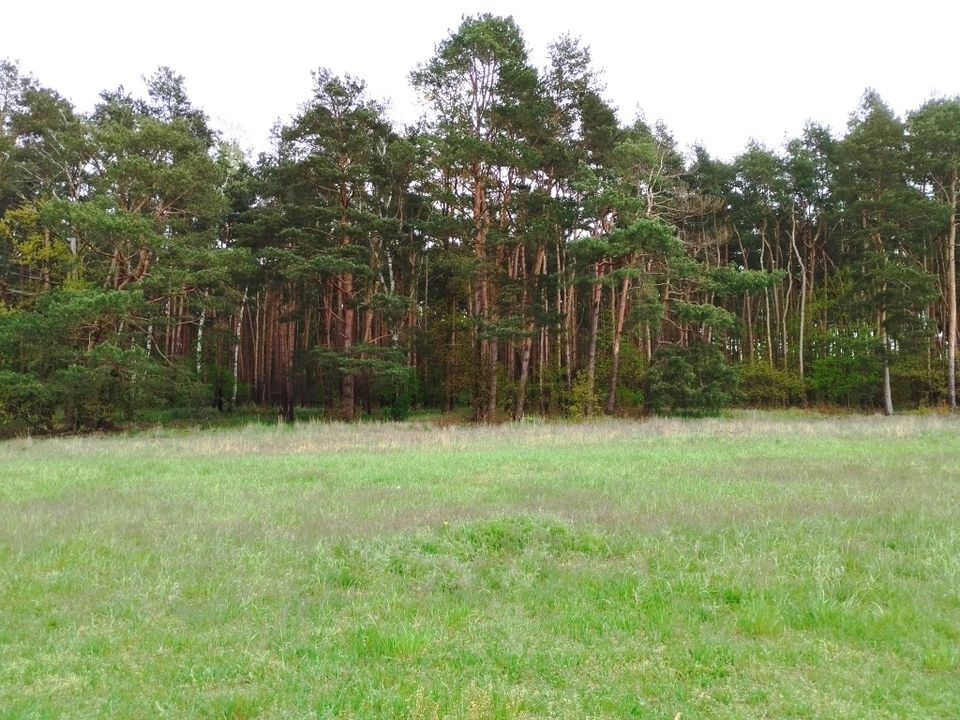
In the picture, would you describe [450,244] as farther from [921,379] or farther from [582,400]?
[921,379]

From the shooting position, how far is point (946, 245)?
1361 inches

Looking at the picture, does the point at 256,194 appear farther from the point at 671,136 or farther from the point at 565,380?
the point at 671,136

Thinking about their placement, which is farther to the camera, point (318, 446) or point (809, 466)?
point (318, 446)

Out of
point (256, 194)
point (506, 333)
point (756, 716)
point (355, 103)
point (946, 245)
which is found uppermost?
point (355, 103)

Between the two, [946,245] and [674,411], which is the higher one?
[946,245]

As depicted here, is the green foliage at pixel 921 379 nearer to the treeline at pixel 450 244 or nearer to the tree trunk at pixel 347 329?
the treeline at pixel 450 244

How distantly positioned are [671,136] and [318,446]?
26381 mm

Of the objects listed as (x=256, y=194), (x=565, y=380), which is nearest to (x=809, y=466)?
(x=565, y=380)

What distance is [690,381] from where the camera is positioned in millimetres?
28297

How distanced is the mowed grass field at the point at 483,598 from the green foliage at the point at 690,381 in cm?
1757

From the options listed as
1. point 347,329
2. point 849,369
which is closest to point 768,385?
point 849,369

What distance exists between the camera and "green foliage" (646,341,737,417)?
28.4m

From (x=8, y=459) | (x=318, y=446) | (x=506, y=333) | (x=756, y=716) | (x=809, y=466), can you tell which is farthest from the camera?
(x=506, y=333)

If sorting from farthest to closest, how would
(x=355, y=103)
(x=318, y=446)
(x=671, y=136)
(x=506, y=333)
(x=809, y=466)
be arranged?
(x=671, y=136)
(x=355, y=103)
(x=506, y=333)
(x=318, y=446)
(x=809, y=466)
